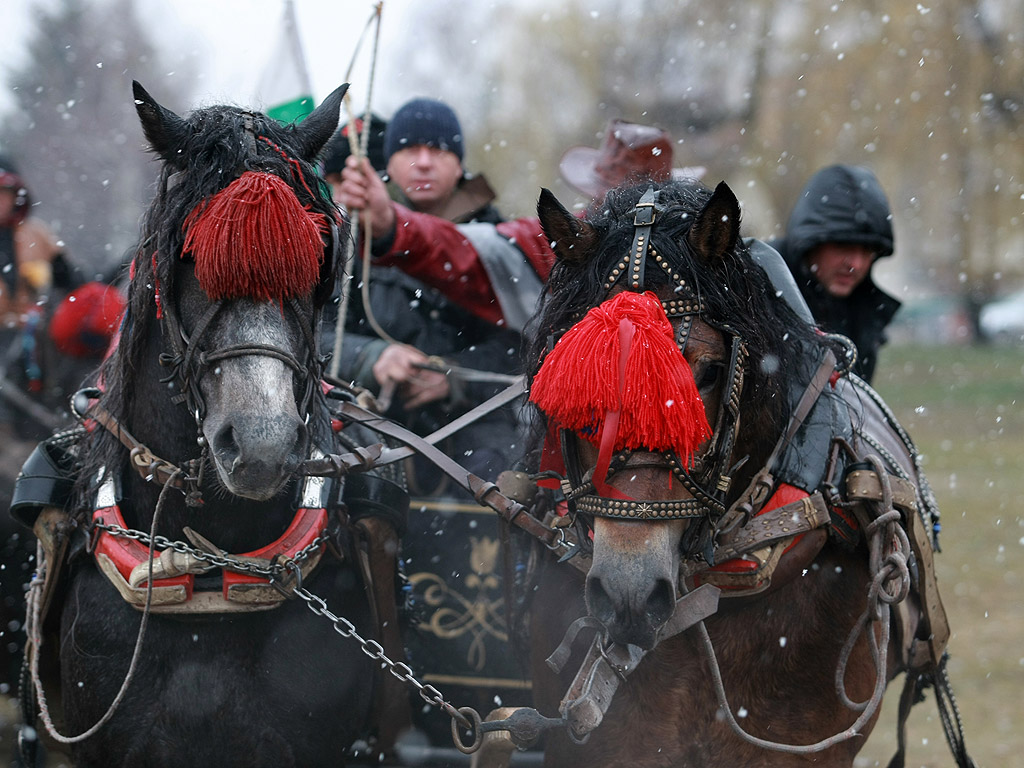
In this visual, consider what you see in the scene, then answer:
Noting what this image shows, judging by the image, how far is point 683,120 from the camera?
20344mm

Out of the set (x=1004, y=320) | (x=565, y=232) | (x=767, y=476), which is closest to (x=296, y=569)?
(x=565, y=232)

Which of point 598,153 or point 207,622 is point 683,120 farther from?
point 207,622

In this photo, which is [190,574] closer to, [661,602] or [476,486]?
[476,486]

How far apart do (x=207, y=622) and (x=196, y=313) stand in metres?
0.79

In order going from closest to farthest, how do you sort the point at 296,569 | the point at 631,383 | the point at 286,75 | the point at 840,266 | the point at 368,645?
the point at 631,383 → the point at 296,569 → the point at 368,645 → the point at 840,266 → the point at 286,75

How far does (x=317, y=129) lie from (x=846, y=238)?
2141 millimetres

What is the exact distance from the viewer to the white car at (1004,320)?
1144 inches

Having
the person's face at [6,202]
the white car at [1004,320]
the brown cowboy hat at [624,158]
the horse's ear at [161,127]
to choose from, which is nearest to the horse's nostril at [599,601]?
the horse's ear at [161,127]

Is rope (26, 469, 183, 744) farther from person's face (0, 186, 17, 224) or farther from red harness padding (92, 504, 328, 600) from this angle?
person's face (0, 186, 17, 224)

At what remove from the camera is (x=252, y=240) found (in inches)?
92.7

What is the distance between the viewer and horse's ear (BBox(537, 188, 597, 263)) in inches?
98.0

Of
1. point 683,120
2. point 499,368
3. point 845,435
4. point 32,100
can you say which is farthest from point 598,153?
point 32,100

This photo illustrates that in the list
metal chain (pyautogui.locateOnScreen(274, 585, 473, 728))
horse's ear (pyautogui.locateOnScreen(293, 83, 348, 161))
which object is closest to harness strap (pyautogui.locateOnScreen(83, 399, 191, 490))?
metal chain (pyautogui.locateOnScreen(274, 585, 473, 728))

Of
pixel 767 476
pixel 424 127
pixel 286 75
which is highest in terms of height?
pixel 286 75
